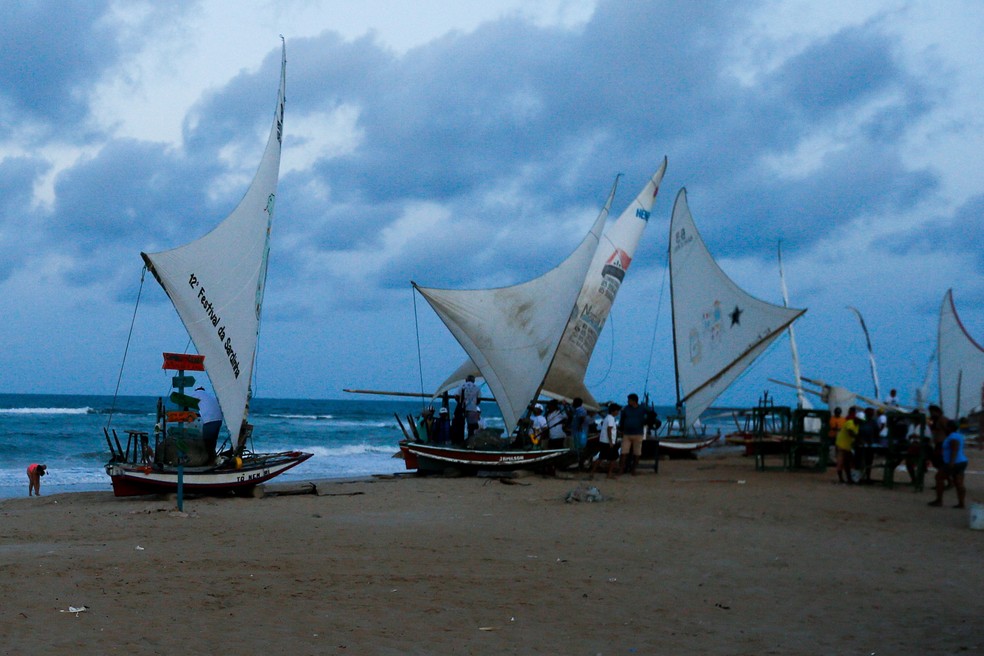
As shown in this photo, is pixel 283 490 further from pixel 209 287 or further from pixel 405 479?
pixel 209 287

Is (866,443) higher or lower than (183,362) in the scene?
lower

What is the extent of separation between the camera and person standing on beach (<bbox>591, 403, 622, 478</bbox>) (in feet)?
54.9

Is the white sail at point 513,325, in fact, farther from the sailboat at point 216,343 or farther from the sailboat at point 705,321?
the sailboat at point 216,343

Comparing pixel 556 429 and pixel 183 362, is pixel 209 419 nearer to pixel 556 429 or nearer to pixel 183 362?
pixel 183 362

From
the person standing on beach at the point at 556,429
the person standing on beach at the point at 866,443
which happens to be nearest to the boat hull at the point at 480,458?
the person standing on beach at the point at 556,429

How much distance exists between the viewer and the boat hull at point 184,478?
1356 cm

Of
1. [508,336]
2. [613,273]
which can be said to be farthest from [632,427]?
[613,273]

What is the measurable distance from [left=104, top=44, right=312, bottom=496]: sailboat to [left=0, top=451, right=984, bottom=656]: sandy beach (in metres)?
0.88

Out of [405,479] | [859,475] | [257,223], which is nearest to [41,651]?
[257,223]

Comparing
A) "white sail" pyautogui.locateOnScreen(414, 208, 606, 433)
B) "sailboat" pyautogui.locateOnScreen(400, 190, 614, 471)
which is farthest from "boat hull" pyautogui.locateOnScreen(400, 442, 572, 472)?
"white sail" pyautogui.locateOnScreen(414, 208, 606, 433)

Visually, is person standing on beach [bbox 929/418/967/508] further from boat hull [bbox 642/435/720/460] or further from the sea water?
boat hull [bbox 642/435/720/460]

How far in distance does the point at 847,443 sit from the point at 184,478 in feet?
35.9

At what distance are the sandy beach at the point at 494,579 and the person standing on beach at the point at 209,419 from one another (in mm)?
1582

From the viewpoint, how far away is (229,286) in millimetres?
13906
